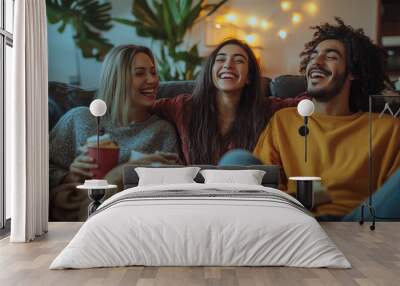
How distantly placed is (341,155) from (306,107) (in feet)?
2.76

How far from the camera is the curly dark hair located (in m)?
7.68

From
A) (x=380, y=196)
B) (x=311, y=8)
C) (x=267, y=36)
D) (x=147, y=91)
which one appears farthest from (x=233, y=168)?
(x=311, y=8)

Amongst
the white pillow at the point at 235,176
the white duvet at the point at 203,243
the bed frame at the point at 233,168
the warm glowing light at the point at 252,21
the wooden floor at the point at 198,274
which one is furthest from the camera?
the warm glowing light at the point at 252,21

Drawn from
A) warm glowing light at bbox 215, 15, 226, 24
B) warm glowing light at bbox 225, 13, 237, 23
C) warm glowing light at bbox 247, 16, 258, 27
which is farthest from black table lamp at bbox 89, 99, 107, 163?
warm glowing light at bbox 247, 16, 258, 27

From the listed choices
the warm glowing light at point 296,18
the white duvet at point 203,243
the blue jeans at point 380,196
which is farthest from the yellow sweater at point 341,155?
the white duvet at point 203,243

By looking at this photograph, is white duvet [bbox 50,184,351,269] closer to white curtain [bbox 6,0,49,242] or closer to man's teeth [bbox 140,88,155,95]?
white curtain [bbox 6,0,49,242]

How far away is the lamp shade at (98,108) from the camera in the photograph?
7.43 m

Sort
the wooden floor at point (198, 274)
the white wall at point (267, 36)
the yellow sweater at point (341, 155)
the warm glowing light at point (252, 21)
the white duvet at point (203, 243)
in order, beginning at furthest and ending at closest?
the warm glowing light at point (252, 21), the white wall at point (267, 36), the yellow sweater at point (341, 155), the white duvet at point (203, 243), the wooden floor at point (198, 274)

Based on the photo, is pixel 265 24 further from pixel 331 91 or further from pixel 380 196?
pixel 380 196

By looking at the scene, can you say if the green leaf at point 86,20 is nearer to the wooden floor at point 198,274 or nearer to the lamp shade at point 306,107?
the lamp shade at point 306,107

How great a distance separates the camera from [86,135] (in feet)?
25.6

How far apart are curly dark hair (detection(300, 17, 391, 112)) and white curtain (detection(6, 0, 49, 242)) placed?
341cm

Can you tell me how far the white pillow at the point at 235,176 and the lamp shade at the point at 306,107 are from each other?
926 millimetres

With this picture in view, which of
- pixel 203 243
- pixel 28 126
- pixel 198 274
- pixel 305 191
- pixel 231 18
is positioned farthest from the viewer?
pixel 231 18
